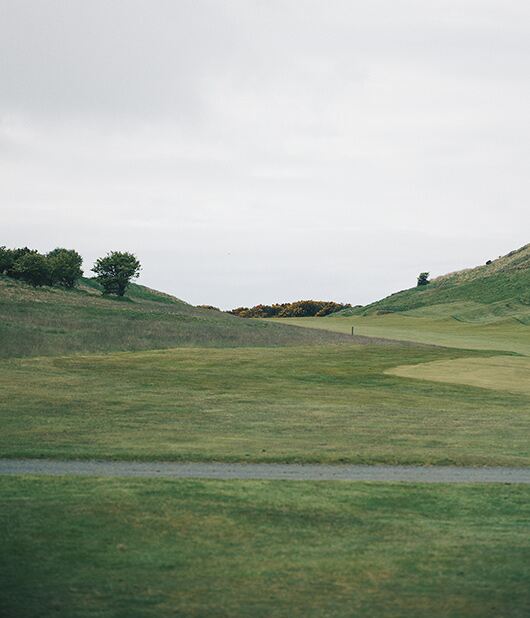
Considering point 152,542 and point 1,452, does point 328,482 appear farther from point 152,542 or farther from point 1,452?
point 1,452

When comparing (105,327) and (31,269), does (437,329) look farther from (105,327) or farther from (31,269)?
(105,327)

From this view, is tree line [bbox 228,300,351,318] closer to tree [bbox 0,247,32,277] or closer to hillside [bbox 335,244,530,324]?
hillside [bbox 335,244,530,324]

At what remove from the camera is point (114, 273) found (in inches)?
3482

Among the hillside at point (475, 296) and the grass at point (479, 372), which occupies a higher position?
the hillside at point (475, 296)

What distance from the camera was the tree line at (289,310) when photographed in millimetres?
138625

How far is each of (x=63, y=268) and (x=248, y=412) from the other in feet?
179

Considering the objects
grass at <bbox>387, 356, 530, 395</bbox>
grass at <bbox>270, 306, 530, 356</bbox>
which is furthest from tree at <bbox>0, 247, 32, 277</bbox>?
grass at <bbox>387, 356, 530, 395</bbox>

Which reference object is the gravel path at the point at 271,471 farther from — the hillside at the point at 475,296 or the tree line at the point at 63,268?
the hillside at the point at 475,296

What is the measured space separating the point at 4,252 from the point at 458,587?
7369 cm

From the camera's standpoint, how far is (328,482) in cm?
1694

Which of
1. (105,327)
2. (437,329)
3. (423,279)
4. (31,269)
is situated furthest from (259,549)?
(423,279)

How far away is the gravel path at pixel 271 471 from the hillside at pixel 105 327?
29.8 meters

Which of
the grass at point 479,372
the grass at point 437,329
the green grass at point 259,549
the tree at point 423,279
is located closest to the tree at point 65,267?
the grass at point 437,329

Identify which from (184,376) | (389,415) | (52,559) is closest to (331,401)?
(389,415)
